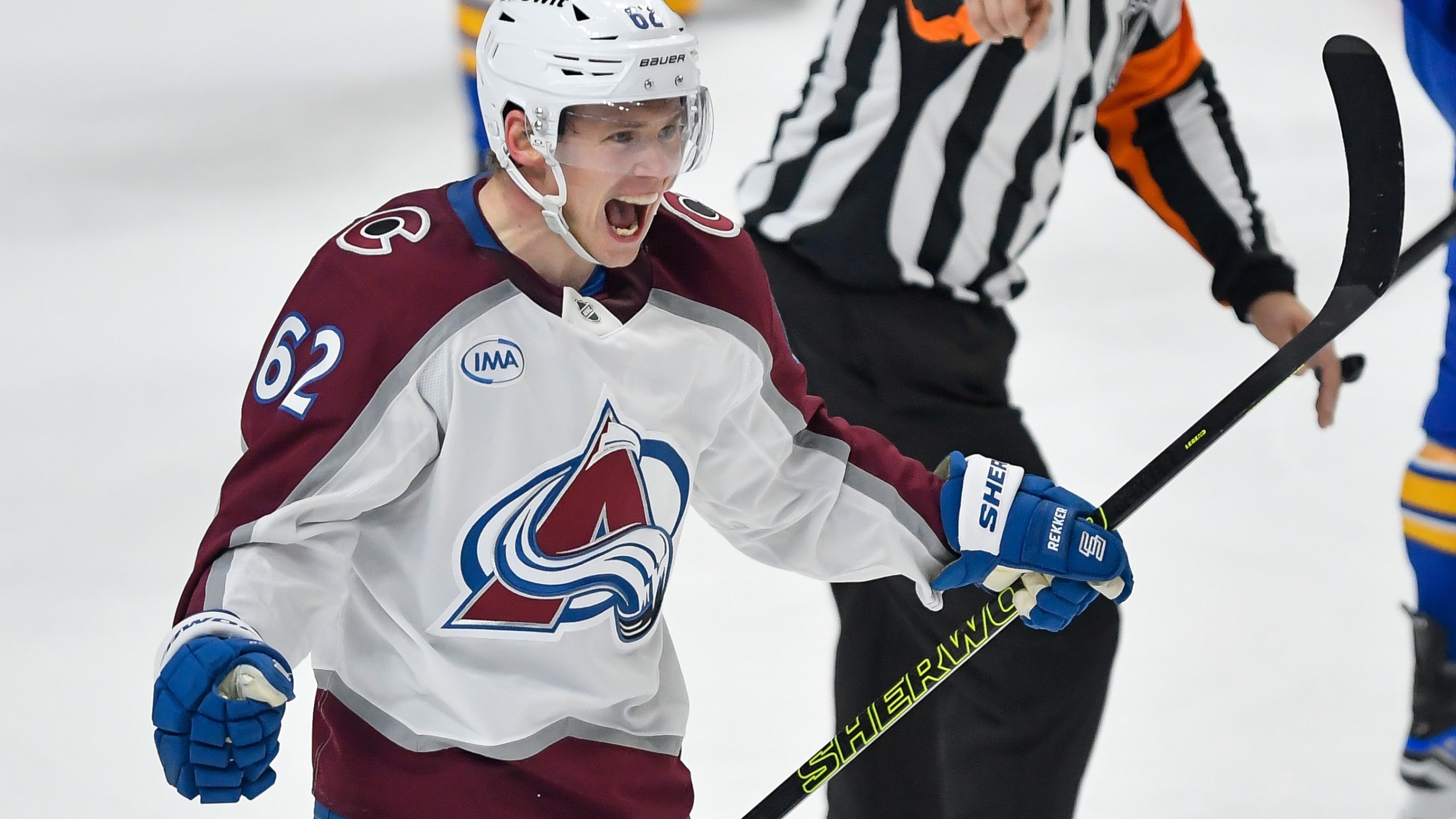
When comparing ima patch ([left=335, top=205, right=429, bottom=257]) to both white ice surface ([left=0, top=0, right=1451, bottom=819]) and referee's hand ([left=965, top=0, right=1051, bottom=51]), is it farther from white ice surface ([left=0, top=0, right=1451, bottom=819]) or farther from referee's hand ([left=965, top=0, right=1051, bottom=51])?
white ice surface ([left=0, top=0, right=1451, bottom=819])

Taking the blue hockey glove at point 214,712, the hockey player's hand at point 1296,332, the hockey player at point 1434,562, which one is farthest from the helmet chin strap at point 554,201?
the hockey player at point 1434,562

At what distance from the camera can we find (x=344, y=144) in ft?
16.4

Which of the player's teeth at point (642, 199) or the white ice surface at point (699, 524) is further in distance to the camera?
the white ice surface at point (699, 524)

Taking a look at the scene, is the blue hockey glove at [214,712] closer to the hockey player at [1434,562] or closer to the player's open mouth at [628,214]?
the player's open mouth at [628,214]

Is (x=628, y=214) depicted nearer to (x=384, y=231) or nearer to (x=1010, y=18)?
(x=384, y=231)

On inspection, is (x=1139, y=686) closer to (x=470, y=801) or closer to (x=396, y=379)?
(x=470, y=801)

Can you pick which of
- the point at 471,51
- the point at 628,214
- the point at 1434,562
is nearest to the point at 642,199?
the point at 628,214

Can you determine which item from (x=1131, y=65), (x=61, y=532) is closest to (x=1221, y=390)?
(x=1131, y=65)

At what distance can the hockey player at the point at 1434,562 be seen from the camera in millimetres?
2090

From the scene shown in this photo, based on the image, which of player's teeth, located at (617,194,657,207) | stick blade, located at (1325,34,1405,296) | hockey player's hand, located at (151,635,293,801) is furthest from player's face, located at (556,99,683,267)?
stick blade, located at (1325,34,1405,296)

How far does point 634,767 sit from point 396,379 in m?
0.43

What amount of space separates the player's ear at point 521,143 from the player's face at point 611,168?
0.02 meters

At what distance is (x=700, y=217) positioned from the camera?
1.59 m

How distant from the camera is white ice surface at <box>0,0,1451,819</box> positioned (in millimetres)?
2688
